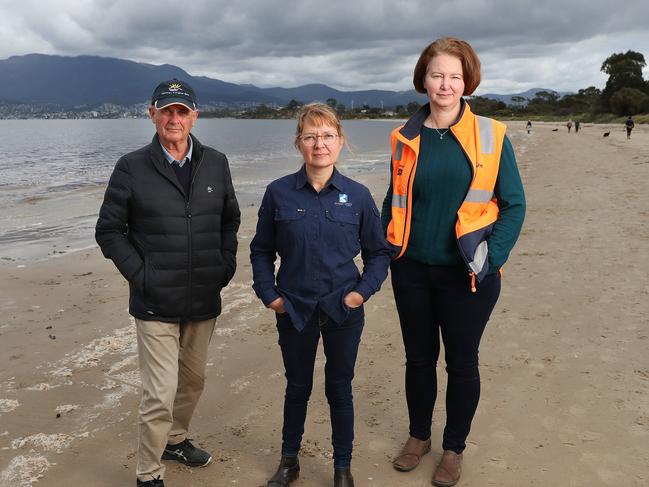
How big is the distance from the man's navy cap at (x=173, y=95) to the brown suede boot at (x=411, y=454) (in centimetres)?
241

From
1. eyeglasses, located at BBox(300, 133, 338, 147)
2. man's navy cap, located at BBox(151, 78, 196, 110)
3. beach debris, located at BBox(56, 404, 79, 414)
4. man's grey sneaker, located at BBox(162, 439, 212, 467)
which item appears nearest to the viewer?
eyeglasses, located at BBox(300, 133, 338, 147)

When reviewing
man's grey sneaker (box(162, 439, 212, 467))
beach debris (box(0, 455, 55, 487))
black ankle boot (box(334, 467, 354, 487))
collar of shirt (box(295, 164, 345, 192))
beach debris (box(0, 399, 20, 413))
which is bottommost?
beach debris (box(0, 399, 20, 413))

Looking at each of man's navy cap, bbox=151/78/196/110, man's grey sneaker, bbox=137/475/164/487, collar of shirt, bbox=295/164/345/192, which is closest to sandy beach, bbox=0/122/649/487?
man's grey sneaker, bbox=137/475/164/487

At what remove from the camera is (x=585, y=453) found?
11.0 feet

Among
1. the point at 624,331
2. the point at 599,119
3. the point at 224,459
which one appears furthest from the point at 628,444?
the point at 599,119

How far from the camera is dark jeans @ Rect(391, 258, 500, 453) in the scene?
9.71ft

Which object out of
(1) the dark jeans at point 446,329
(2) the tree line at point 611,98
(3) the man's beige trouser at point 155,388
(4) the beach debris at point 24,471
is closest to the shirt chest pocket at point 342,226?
(1) the dark jeans at point 446,329

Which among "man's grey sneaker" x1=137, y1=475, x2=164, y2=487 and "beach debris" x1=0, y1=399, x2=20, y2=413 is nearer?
"man's grey sneaker" x1=137, y1=475, x2=164, y2=487

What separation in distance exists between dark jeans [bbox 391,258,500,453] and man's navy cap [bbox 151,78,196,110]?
1.46 metres

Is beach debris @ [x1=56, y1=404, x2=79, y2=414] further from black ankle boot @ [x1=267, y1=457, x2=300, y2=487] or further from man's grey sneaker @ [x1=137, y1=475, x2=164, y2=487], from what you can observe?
black ankle boot @ [x1=267, y1=457, x2=300, y2=487]

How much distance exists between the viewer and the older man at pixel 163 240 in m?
2.87

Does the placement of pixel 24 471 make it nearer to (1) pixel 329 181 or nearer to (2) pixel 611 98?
(1) pixel 329 181

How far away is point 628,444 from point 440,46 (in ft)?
8.88

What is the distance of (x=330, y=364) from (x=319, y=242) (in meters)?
0.68
